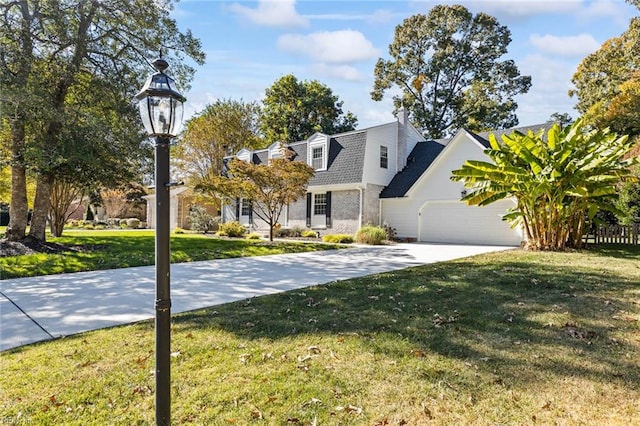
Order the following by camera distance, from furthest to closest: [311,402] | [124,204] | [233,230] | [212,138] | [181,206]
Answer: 1. [124,204]
2. [181,206]
3. [212,138]
4. [233,230]
5. [311,402]

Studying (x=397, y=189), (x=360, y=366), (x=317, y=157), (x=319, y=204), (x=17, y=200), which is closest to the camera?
(x=360, y=366)

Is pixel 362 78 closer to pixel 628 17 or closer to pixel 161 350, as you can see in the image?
pixel 628 17

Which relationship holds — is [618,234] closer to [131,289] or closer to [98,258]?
[131,289]

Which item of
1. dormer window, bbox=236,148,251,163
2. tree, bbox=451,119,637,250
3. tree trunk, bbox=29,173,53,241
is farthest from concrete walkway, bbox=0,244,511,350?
dormer window, bbox=236,148,251,163

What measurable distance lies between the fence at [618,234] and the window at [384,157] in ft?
32.0

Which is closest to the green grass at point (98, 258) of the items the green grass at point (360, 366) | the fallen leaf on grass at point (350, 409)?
the green grass at point (360, 366)

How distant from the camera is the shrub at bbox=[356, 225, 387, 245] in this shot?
16767mm

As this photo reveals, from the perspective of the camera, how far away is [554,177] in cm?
1084

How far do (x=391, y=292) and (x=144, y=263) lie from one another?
6.60 metres

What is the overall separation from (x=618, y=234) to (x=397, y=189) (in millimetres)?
9217

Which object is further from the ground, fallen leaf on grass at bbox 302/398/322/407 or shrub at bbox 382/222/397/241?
shrub at bbox 382/222/397/241

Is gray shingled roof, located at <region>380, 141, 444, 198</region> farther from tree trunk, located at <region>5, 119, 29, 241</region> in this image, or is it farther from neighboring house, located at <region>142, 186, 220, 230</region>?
neighboring house, located at <region>142, 186, 220, 230</region>

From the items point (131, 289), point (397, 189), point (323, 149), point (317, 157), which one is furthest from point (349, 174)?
point (131, 289)

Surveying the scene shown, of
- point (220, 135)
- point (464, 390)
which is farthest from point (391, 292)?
point (220, 135)
